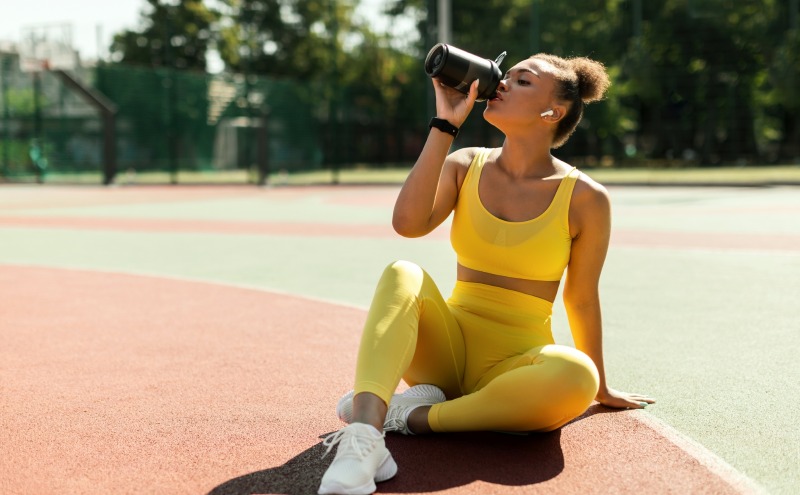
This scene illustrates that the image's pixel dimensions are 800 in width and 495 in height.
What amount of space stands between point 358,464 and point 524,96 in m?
1.42

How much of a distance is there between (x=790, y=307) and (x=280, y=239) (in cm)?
641

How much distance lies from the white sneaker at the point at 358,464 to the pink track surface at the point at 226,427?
8 centimetres


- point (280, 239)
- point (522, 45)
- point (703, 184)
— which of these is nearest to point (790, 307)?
point (280, 239)

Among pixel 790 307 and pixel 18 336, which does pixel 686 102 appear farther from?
pixel 18 336

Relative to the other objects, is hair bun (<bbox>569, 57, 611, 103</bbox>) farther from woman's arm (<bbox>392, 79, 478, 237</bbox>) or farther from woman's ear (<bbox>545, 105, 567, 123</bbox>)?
woman's arm (<bbox>392, 79, 478, 237</bbox>)

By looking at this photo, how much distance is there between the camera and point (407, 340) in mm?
3000

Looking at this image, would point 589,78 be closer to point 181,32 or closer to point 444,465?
point 444,465

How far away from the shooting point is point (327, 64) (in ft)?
154

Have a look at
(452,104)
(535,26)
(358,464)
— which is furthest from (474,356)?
(535,26)

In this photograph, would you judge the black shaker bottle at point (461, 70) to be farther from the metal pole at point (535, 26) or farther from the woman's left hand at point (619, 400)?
the metal pole at point (535, 26)

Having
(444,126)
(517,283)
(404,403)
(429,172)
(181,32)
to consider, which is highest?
(181,32)

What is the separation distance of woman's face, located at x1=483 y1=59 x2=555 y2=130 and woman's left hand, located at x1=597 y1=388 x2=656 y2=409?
1.10 m

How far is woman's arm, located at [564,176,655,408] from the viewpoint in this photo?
3.31 meters

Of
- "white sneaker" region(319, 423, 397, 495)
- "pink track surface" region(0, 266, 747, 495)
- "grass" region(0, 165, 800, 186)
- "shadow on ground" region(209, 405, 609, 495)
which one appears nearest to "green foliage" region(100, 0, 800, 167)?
"grass" region(0, 165, 800, 186)
